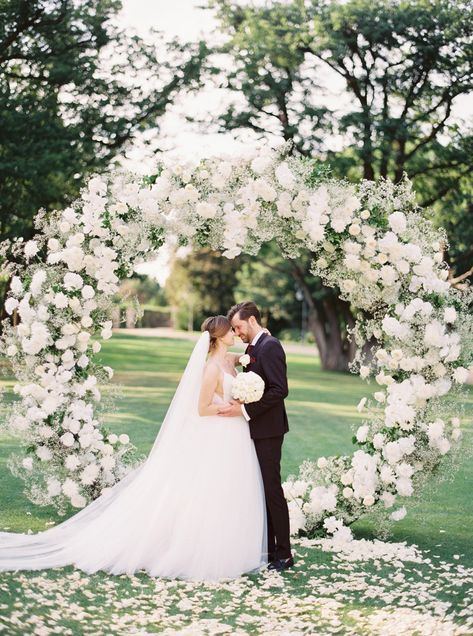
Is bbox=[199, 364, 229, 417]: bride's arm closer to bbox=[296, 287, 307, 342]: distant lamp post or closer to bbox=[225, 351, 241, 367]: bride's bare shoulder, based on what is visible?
bbox=[225, 351, 241, 367]: bride's bare shoulder

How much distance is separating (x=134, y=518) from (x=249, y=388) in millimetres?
1431

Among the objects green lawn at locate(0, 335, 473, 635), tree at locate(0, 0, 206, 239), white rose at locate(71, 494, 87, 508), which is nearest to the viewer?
green lawn at locate(0, 335, 473, 635)

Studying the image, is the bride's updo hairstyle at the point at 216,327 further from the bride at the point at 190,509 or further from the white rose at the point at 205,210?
the white rose at the point at 205,210

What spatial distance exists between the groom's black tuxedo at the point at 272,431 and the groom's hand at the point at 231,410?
0.07m

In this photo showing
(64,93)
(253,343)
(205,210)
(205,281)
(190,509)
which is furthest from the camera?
(205,281)

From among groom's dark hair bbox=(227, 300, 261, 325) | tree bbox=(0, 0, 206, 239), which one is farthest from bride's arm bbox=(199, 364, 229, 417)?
tree bbox=(0, 0, 206, 239)

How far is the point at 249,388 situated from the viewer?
655 centimetres

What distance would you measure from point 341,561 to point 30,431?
3.15m

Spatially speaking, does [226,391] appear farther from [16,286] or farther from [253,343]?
[16,286]

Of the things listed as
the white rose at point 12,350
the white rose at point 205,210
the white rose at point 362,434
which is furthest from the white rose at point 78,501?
the white rose at point 205,210

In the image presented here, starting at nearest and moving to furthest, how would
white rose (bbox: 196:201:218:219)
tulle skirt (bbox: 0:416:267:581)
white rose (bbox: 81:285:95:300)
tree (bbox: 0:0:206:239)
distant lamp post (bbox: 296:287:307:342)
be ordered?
tulle skirt (bbox: 0:416:267:581) → white rose (bbox: 196:201:218:219) → white rose (bbox: 81:285:95:300) → tree (bbox: 0:0:206:239) → distant lamp post (bbox: 296:287:307:342)

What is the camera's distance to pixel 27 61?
23797mm

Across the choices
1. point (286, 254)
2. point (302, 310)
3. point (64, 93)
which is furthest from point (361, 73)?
point (302, 310)

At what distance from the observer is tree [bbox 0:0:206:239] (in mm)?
22141
